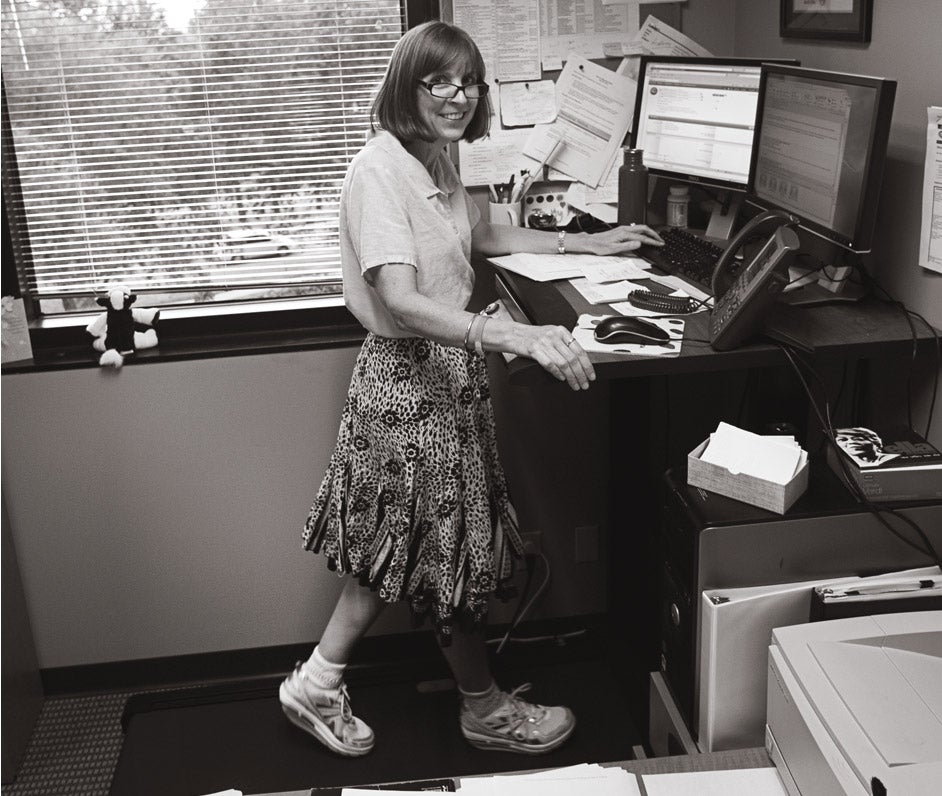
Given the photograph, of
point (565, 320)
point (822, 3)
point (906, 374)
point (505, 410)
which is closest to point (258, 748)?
point (505, 410)

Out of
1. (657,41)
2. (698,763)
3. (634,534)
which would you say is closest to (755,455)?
(698,763)

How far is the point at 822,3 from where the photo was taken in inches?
83.0

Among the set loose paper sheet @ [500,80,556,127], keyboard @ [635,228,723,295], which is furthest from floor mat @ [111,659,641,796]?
loose paper sheet @ [500,80,556,127]

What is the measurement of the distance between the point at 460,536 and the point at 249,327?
0.85 meters

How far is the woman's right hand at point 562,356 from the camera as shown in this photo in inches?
62.8

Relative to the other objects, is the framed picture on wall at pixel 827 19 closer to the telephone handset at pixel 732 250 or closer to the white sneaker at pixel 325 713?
the telephone handset at pixel 732 250

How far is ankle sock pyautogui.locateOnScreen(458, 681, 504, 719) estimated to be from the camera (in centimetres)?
223

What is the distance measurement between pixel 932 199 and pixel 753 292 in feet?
1.34

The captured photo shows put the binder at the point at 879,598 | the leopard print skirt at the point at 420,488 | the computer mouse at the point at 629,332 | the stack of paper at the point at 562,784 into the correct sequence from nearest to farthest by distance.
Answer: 1. the stack of paper at the point at 562,784
2. the binder at the point at 879,598
3. the computer mouse at the point at 629,332
4. the leopard print skirt at the point at 420,488

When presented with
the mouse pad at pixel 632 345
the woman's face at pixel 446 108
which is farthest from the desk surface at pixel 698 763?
the woman's face at pixel 446 108

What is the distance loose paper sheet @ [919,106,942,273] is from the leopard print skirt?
864 millimetres

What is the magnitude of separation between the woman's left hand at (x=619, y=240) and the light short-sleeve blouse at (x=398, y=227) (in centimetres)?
35

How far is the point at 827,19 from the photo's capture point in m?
2.10

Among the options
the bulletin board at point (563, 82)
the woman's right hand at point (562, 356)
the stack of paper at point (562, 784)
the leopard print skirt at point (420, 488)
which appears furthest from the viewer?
the bulletin board at point (563, 82)
